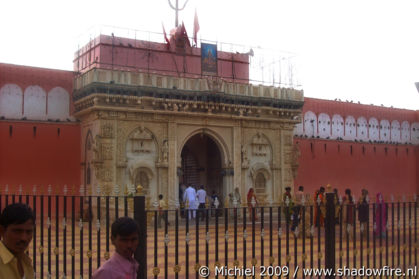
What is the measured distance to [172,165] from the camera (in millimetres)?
17391

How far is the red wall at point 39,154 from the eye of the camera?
16.2 m

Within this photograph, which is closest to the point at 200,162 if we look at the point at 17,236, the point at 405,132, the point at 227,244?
the point at 405,132

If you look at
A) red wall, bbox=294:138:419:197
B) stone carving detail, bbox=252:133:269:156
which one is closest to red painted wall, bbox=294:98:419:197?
red wall, bbox=294:138:419:197

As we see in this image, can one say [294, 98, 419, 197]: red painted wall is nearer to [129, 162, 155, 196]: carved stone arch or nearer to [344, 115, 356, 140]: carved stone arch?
[344, 115, 356, 140]: carved stone arch

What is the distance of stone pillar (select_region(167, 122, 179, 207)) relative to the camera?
1722 cm

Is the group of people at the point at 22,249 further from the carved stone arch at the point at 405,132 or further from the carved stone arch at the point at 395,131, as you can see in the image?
the carved stone arch at the point at 405,132

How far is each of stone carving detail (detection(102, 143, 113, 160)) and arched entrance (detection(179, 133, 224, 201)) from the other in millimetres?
4715

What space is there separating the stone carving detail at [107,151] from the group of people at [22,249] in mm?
13070

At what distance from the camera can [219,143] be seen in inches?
734

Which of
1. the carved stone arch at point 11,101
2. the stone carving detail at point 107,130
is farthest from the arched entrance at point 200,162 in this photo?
the carved stone arch at point 11,101

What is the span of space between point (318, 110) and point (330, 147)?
6.15 ft

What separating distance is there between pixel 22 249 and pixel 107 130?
13.7m

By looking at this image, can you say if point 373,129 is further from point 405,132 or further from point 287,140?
point 287,140

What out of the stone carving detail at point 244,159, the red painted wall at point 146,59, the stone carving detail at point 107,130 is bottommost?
the stone carving detail at point 244,159
